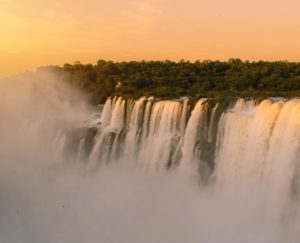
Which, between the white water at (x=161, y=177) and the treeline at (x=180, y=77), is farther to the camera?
the treeline at (x=180, y=77)

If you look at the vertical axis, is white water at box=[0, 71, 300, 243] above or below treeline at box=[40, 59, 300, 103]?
below

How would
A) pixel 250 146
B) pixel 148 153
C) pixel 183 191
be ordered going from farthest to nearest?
pixel 148 153
pixel 183 191
pixel 250 146

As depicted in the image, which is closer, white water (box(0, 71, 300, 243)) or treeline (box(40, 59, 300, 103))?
white water (box(0, 71, 300, 243))

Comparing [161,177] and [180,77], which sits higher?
[180,77]

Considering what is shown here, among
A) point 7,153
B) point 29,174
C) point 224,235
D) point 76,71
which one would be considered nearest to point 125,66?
point 76,71

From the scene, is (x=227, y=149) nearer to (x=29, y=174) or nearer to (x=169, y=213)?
(x=169, y=213)
